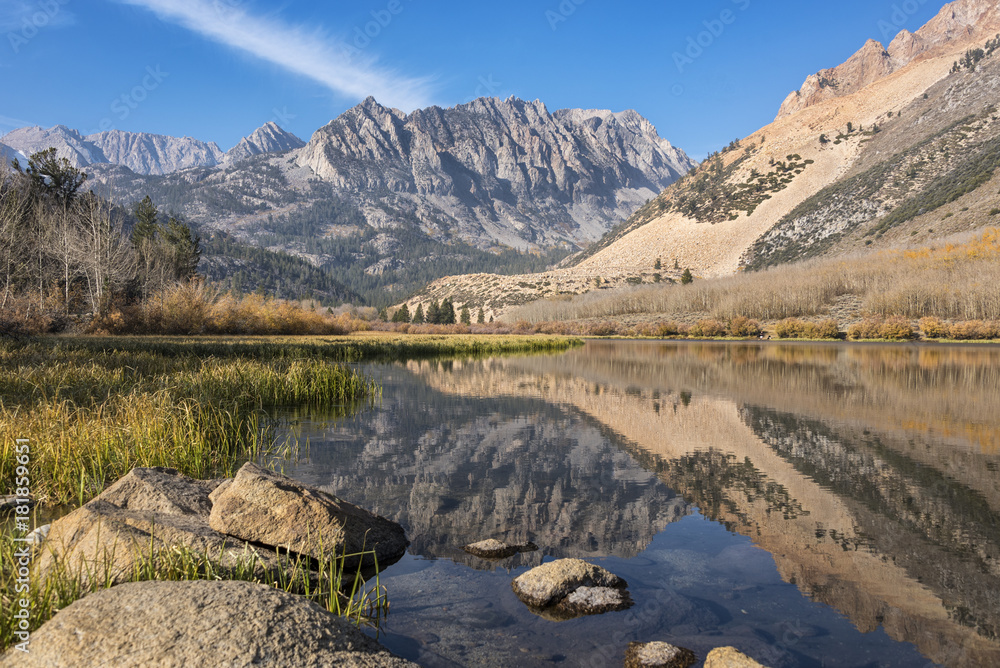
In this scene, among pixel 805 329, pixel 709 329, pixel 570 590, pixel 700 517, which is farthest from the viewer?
pixel 709 329

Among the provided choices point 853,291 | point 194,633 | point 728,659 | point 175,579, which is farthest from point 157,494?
point 853,291

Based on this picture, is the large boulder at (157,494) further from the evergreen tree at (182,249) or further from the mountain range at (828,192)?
the mountain range at (828,192)

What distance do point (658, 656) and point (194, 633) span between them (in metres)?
2.73

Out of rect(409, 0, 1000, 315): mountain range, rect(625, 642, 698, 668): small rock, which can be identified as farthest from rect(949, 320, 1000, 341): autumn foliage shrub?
rect(625, 642, 698, 668): small rock

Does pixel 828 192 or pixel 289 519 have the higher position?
pixel 828 192

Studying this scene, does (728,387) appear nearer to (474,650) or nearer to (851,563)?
(851,563)

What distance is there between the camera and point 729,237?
10894 centimetres

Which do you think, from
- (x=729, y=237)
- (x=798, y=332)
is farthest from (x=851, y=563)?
(x=729, y=237)

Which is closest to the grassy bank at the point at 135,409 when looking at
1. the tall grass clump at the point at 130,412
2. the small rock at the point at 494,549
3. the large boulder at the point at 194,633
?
the tall grass clump at the point at 130,412

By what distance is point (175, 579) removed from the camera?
354 centimetres

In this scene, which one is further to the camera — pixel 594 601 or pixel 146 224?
pixel 146 224

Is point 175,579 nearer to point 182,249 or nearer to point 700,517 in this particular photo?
point 700,517

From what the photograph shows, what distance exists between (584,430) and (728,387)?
8.65 m

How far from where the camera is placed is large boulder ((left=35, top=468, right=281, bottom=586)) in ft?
11.7
